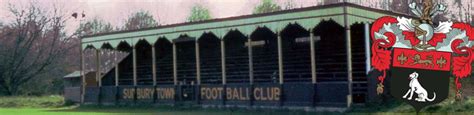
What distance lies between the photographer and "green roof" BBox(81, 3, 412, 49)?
777 inches

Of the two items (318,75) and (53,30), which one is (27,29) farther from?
(318,75)

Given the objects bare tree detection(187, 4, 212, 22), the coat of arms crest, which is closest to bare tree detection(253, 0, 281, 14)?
bare tree detection(187, 4, 212, 22)

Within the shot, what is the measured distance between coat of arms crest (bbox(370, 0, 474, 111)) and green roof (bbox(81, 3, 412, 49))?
7.86 metres

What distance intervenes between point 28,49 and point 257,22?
31856 mm

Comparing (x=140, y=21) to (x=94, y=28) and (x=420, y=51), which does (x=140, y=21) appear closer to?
(x=94, y=28)

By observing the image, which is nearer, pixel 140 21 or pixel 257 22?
pixel 257 22

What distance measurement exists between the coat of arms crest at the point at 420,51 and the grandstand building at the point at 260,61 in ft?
25.4

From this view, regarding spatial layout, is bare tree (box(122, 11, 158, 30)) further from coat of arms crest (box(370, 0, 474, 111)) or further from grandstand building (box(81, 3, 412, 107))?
coat of arms crest (box(370, 0, 474, 111))

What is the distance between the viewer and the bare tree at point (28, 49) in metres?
47.1

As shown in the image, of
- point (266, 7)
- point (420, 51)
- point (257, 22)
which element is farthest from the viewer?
point (266, 7)

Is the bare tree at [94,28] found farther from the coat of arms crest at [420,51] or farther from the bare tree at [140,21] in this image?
the coat of arms crest at [420,51]

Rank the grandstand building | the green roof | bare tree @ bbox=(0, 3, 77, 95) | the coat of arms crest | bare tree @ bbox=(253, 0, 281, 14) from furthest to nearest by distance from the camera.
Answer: bare tree @ bbox=(253, 0, 281, 14) < bare tree @ bbox=(0, 3, 77, 95) < the grandstand building < the green roof < the coat of arms crest

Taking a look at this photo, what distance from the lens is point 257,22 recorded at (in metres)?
22.2

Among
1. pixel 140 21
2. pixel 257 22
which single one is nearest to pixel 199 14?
pixel 140 21
